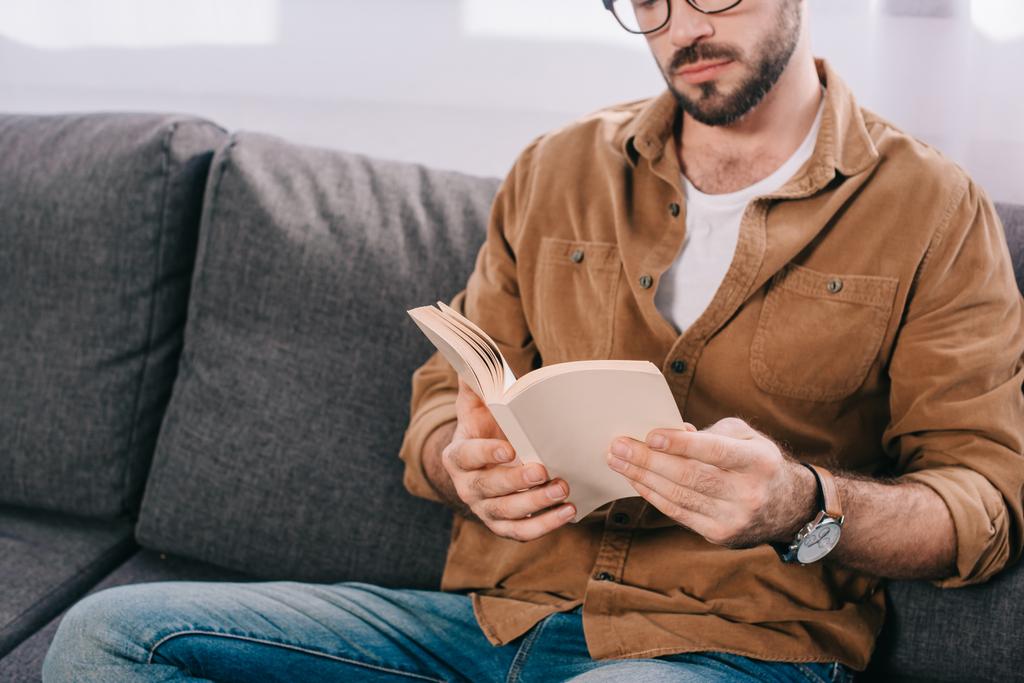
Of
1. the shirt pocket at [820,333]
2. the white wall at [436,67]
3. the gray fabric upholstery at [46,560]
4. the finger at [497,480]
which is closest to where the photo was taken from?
the finger at [497,480]

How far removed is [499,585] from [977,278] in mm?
693

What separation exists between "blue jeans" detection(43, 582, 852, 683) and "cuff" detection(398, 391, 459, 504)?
0.50ft

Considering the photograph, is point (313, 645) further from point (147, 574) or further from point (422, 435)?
point (147, 574)

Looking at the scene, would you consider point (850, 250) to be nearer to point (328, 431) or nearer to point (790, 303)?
point (790, 303)

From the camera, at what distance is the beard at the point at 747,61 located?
1266 mm

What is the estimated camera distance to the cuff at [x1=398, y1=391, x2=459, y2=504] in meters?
1.30

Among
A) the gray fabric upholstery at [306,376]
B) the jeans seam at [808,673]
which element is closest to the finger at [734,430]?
the jeans seam at [808,673]

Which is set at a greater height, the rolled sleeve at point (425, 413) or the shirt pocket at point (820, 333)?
the shirt pocket at point (820, 333)

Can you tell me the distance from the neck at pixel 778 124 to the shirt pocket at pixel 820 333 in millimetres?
192

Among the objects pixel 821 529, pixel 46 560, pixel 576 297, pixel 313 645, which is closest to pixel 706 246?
pixel 576 297

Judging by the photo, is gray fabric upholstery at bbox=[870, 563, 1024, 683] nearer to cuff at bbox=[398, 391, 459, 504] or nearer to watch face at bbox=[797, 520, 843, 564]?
watch face at bbox=[797, 520, 843, 564]

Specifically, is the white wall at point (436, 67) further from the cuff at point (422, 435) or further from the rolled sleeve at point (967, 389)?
the cuff at point (422, 435)

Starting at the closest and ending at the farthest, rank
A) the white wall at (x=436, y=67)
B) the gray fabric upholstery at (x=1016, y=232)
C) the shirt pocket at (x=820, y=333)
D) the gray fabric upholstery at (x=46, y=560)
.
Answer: the shirt pocket at (x=820, y=333), the gray fabric upholstery at (x=1016, y=232), the gray fabric upholstery at (x=46, y=560), the white wall at (x=436, y=67)

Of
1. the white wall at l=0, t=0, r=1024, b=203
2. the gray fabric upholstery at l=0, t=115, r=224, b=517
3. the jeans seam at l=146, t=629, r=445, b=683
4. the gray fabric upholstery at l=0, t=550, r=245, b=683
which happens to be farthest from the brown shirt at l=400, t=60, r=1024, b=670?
the gray fabric upholstery at l=0, t=115, r=224, b=517
